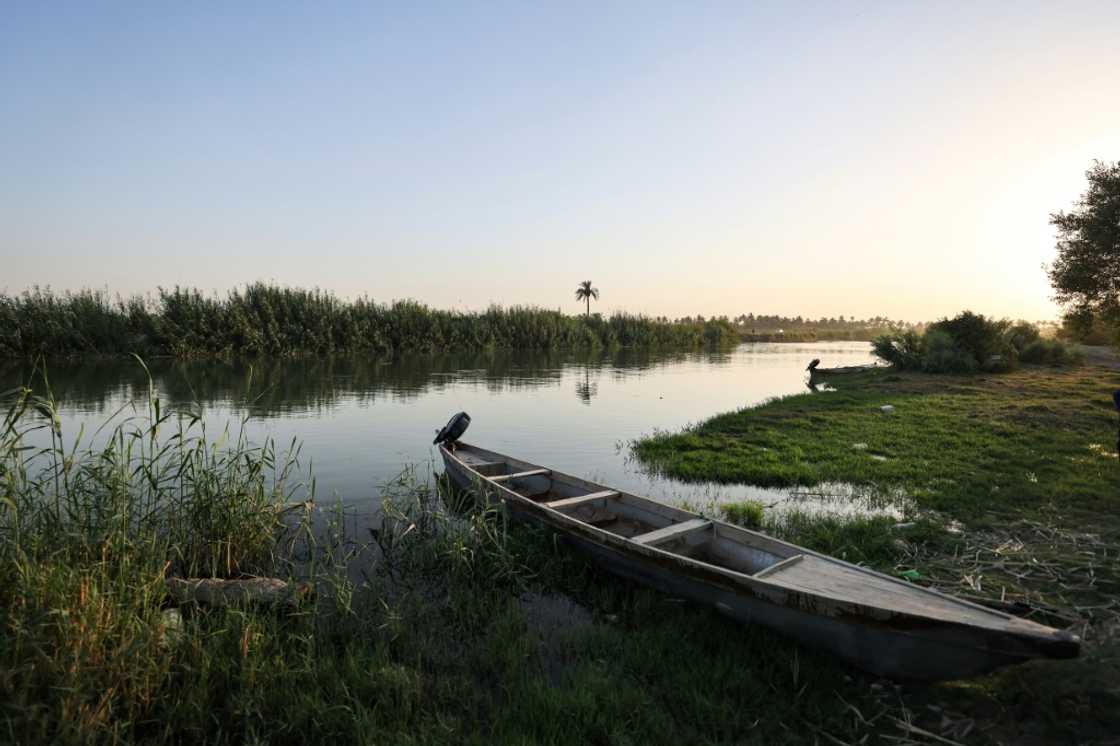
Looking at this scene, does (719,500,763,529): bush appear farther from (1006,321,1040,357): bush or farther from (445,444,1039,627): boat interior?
(1006,321,1040,357): bush

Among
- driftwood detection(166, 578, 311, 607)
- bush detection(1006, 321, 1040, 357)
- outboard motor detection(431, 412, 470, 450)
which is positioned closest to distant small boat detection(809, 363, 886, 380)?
bush detection(1006, 321, 1040, 357)

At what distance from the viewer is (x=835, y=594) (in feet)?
14.6

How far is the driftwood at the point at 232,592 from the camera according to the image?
4991 mm

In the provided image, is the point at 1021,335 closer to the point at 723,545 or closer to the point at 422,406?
the point at 422,406

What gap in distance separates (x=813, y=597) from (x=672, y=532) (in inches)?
74.0

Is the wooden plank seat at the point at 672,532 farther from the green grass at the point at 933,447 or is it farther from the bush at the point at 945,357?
the bush at the point at 945,357

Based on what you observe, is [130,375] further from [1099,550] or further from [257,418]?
[1099,550]

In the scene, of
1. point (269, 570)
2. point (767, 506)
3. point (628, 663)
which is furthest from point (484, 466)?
point (628, 663)

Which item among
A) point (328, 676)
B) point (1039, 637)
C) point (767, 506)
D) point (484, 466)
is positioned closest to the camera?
point (1039, 637)

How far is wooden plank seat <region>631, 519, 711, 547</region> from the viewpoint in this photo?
5867 mm

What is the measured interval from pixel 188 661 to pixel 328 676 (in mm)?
993

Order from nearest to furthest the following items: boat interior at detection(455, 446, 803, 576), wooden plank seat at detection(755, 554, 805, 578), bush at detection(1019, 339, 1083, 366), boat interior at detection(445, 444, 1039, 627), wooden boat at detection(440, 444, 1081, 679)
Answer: wooden boat at detection(440, 444, 1081, 679), boat interior at detection(445, 444, 1039, 627), wooden plank seat at detection(755, 554, 805, 578), boat interior at detection(455, 446, 803, 576), bush at detection(1019, 339, 1083, 366)

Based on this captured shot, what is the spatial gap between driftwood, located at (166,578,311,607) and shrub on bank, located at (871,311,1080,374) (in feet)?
96.6

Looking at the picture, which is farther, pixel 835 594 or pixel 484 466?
pixel 484 466
